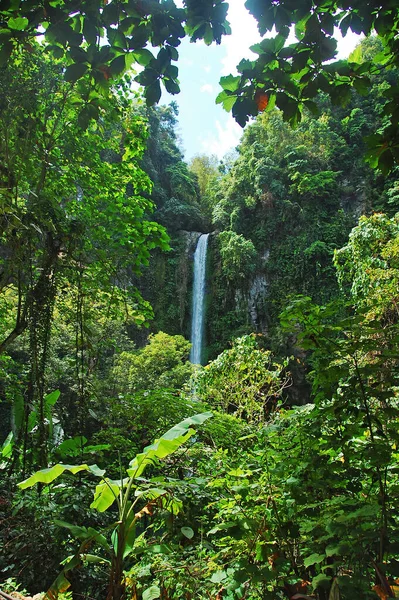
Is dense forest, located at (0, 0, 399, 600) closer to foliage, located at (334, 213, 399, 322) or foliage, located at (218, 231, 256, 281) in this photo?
foliage, located at (334, 213, 399, 322)

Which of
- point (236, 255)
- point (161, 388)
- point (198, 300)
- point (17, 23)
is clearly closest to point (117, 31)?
point (17, 23)

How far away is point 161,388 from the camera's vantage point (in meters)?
→ 4.14

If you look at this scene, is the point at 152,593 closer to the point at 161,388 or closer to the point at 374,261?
the point at 161,388

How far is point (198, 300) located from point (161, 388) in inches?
564

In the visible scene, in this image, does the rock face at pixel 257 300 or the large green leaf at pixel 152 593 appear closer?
the large green leaf at pixel 152 593

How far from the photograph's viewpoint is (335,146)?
56.2 ft

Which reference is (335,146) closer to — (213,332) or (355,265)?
(213,332)

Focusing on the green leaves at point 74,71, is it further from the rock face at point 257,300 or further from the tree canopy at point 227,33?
the rock face at point 257,300

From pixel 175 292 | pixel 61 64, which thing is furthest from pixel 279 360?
pixel 61 64

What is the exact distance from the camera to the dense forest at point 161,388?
4.78ft

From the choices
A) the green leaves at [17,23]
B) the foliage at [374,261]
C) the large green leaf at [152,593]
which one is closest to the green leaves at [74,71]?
the green leaves at [17,23]

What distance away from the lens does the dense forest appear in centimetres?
146

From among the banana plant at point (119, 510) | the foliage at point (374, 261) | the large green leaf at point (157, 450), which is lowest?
the banana plant at point (119, 510)

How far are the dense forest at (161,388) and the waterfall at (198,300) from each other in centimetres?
890
